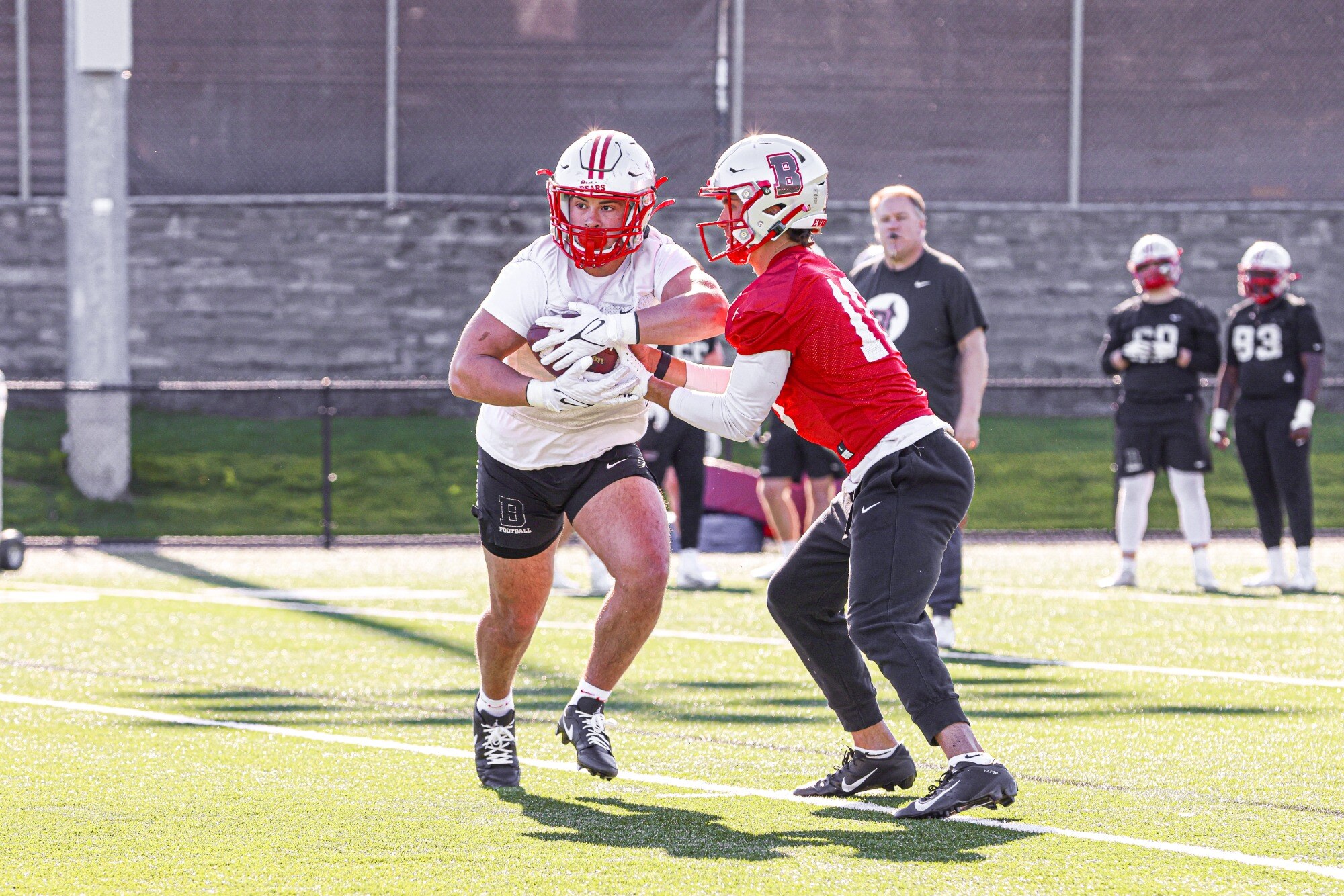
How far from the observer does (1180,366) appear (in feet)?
38.2

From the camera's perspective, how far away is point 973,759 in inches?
195

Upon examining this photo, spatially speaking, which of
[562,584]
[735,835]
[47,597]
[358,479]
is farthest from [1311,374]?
[358,479]

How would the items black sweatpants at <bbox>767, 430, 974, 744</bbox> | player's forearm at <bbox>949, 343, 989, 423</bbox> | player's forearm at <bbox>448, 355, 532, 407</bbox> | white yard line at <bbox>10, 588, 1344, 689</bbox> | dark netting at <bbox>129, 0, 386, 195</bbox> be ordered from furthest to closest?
dark netting at <bbox>129, 0, 386, 195</bbox> → player's forearm at <bbox>949, 343, 989, 423</bbox> → white yard line at <bbox>10, 588, 1344, 689</bbox> → player's forearm at <bbox>448, 355, 532, 407</bbox> → black sweatpants at <bbox>767, 430, 974, 744</bbox>

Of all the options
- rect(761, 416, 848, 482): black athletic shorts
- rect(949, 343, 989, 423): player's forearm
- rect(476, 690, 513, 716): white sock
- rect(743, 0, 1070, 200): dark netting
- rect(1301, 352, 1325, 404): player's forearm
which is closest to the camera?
rect(476, 690, 513, 716): white sock

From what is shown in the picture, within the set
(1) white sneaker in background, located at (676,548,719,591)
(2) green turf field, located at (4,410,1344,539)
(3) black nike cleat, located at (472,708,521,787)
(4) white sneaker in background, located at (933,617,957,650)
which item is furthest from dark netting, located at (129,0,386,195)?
(3) black nike cleat, located at (472,708,521,787)

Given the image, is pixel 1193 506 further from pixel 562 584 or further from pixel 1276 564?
pixel 562 584

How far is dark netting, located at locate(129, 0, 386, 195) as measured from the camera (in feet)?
63.5

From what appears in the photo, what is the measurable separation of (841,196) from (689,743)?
566 inches

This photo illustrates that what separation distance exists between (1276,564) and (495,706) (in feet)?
24.6

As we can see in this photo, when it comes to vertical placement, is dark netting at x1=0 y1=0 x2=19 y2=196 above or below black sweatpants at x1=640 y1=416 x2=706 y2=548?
above

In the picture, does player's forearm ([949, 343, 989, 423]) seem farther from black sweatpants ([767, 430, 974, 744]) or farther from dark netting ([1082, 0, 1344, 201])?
dark netting ([1082, 0, 1344, 201])

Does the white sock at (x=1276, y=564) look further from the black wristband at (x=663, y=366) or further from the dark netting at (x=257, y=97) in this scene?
the dark netting at (x=257, y=97)

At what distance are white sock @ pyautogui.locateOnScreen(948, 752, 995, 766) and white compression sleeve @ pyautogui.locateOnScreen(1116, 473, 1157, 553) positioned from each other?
7.24 m

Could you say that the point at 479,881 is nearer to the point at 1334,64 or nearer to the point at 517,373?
the point at 517,373
